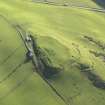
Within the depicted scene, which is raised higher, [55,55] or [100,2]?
[55,55]

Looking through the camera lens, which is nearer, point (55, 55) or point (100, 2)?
point (55, 55)

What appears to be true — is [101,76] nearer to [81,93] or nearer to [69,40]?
[81,93]

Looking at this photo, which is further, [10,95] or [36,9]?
[36,9]

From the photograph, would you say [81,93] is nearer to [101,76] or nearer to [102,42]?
[101,76]

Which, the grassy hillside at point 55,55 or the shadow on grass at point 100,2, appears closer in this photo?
the grassy hillside at point 55,55

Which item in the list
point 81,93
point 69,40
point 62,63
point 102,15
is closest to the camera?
point 81,93

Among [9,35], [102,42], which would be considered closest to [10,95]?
[9,35]

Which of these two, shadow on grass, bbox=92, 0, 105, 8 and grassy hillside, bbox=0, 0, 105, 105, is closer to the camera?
grassy hillside, bbox=0, 0, 105, 105

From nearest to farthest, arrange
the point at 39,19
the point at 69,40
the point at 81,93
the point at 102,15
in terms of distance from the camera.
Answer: the point at 81,93
the point at 69,40
the point at 39,19
the point at 102,15
